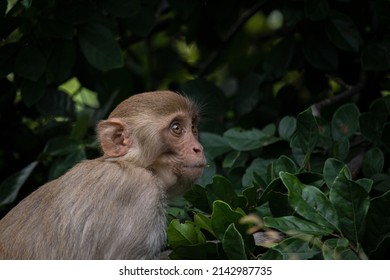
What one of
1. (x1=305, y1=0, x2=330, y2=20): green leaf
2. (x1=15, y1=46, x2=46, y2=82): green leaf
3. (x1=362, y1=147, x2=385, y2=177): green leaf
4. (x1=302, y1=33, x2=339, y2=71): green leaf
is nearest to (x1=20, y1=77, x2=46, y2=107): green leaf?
(x1=15, y1=46, x2=46, y2=82): green leaf

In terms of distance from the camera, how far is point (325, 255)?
4.82 meters

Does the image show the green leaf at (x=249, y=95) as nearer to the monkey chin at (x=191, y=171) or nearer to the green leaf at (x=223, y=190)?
the monkey chin at (x=191, y=171)

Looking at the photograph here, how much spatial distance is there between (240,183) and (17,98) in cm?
301

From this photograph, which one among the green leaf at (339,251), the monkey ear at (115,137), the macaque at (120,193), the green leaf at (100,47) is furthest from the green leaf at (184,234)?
the green leaf at (100,47)

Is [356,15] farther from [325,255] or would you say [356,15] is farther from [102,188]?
[325,255]

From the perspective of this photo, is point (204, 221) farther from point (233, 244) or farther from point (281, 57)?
point (281, 57)

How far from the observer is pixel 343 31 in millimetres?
8391

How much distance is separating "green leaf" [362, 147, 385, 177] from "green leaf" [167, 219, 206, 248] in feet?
6.15

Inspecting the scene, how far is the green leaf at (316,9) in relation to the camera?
809 cm

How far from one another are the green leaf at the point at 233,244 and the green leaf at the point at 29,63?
3256 millimetres

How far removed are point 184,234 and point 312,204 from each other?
920 millimetres

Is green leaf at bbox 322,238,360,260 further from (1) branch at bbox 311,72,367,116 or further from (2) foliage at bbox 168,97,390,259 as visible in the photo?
(1) branch at bbox 311,72,367,116

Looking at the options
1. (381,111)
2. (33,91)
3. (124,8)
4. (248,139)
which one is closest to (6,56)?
(33,91)

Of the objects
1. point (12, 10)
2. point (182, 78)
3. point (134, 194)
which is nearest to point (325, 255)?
point (134, 194)
